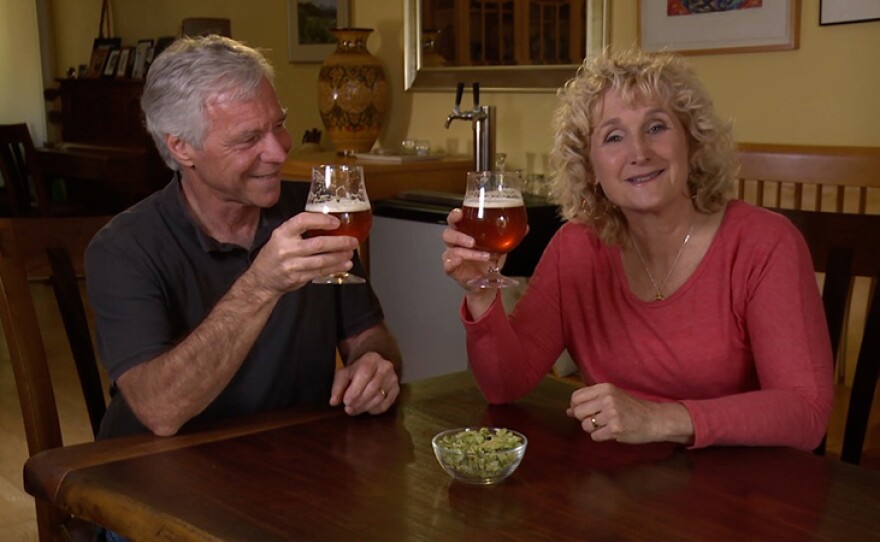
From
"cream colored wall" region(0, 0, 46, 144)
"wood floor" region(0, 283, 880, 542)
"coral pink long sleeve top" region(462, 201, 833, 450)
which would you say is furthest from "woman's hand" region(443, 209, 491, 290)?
"cream colored wall" region(0, 0, 46, 144)

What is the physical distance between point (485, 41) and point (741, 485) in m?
2.99

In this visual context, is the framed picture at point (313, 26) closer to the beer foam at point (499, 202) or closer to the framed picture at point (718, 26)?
the framed picture at point (718, 26)

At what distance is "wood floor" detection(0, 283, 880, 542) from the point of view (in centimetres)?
248

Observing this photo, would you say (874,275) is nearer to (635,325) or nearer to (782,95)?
(635,325)

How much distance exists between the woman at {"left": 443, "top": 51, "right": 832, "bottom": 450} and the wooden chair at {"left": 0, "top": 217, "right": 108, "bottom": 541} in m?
0.69

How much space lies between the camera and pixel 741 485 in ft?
4.35

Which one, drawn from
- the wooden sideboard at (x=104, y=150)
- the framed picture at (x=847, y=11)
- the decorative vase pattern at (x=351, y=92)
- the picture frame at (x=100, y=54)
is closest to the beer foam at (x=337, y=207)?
the framed picture at (x=847, y=11)

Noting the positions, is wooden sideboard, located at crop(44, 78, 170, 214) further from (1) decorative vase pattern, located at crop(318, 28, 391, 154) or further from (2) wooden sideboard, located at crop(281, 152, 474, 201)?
(2) wooden sideboard, located at crop(281, 152, 474, 201)

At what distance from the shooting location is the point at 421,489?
4.33 feet

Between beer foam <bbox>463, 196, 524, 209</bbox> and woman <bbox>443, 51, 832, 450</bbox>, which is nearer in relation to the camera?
beer foam <bbox>463, 196, 524, 209</bbox>

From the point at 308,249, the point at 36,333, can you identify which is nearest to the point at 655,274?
the point at 308,249

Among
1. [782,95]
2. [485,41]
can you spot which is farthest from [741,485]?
[485,41]

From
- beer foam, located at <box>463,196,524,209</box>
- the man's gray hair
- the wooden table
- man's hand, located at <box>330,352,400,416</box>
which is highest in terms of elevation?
the man's gray hair

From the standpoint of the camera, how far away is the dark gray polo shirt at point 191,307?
1.73 m
